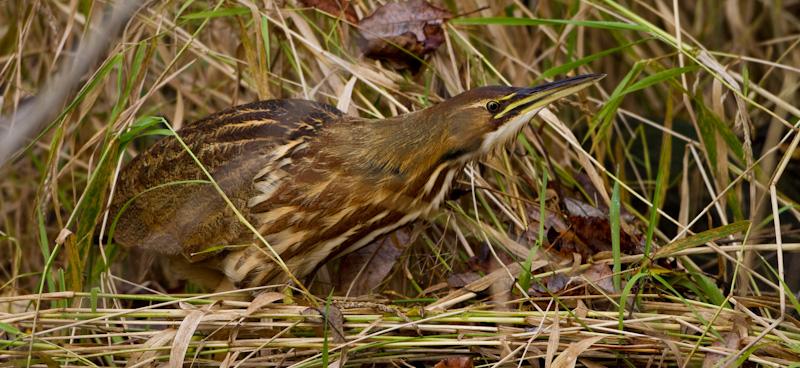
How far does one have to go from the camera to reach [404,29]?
96.3 inches

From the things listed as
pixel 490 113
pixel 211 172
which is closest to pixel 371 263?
pixel 211 172

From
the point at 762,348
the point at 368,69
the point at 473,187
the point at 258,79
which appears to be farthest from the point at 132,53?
the point at 762,348

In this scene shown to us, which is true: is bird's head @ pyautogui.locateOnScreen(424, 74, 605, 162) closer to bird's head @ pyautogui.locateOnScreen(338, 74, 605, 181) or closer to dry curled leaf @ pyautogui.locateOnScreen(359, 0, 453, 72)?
bird's head @ pyautogui.locateOnScreen(338, 74, 605, 181)

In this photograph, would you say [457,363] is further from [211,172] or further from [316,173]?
[211,172]

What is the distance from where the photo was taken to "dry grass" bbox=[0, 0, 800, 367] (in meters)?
1.75

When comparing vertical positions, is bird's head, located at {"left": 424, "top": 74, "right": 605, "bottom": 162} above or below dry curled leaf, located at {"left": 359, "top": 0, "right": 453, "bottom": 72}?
below

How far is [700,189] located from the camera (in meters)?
2.90

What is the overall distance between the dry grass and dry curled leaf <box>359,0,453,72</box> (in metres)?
0.06

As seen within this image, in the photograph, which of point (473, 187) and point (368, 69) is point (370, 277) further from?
point (368, 69)

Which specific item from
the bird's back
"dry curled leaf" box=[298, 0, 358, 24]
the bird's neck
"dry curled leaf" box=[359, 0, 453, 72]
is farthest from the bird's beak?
"dry curled leaf" box=[298, 0, 358, 24]

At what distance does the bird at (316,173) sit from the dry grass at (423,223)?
0.46 ft

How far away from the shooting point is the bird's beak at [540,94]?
1.83 metres

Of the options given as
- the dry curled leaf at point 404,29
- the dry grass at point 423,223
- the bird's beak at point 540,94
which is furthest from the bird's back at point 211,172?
the bird's beak at point 540,94

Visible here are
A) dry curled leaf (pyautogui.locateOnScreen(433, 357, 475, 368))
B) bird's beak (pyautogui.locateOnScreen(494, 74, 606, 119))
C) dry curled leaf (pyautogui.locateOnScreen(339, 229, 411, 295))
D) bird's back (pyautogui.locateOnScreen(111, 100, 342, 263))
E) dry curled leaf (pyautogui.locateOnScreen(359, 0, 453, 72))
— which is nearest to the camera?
dry curled leaf (pyautogui.locateOnScreen(433, 357, 475, 368))
